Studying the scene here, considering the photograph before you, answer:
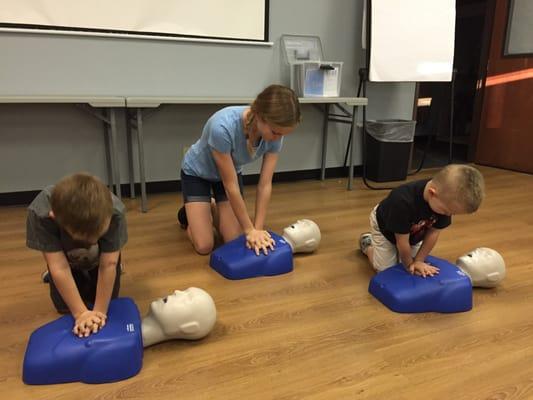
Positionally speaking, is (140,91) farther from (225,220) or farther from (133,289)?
(133,289)

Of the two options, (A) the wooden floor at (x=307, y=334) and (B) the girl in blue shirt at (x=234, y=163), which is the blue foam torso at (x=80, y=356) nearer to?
(A) the wooden floor at (x=307, y=334)

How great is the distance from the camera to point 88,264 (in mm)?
1369

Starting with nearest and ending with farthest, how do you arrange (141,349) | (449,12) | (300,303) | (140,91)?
(141,349), (300,303), (140,91), (449,12)

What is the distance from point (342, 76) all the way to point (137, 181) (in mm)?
1667

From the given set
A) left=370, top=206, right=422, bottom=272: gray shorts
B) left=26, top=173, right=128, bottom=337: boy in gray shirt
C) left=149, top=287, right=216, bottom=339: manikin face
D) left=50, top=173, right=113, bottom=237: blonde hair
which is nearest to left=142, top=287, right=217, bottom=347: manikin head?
left=149, top=287, right=216, bottom=339: manikin face

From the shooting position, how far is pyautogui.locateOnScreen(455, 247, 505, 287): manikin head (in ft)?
5.27

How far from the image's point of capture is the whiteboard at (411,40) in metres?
3.05

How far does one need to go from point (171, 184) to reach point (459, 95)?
3923 millimetres

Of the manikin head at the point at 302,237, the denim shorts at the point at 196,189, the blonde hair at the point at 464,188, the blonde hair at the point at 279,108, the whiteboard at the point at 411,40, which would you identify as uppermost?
the whiteboard at the point at 411,40

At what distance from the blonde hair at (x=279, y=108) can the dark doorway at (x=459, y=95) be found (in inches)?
143

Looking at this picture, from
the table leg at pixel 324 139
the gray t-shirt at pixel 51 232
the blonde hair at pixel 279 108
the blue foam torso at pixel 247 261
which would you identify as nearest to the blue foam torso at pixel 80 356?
the gray t-shirt at pixel 51 232

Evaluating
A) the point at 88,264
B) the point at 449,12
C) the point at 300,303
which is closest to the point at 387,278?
the point at 300,303

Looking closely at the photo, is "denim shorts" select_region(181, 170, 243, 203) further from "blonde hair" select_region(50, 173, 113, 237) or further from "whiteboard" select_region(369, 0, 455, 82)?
"whiteboard" select_region(369, 0, 455, 82)

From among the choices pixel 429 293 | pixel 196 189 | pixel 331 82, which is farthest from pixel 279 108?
pixel 331 82
